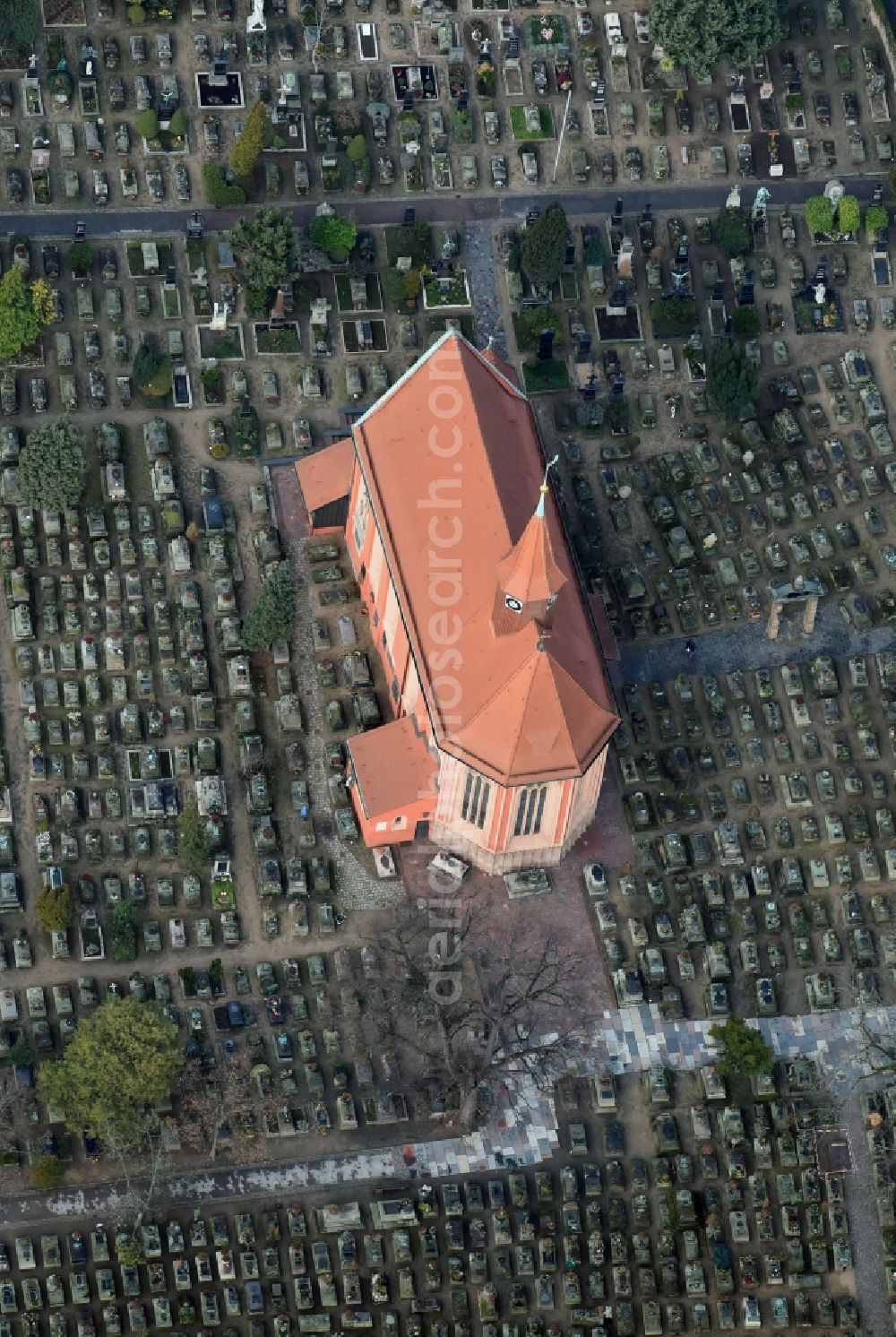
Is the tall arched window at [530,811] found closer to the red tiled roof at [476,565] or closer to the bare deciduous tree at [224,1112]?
the red tiled roof at [476,565]

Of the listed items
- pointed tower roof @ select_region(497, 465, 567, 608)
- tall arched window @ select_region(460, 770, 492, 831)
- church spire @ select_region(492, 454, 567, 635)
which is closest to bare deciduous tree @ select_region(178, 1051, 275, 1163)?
tall arched window @ select_region(460, 770, 492, 831)

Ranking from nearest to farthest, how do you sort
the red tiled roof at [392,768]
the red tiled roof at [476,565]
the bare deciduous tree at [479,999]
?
the red tiled roof at [476,565] → the bare deciduous tree at [479,999] → the red tiled roof at [392,768]

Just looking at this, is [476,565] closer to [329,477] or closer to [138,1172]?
[329,477]

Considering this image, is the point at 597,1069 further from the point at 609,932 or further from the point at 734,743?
the point at 734,743

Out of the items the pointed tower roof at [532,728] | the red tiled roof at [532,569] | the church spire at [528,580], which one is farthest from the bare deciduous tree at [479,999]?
the red tiled roof at [532,569]

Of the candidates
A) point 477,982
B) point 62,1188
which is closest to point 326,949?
point 477,982
